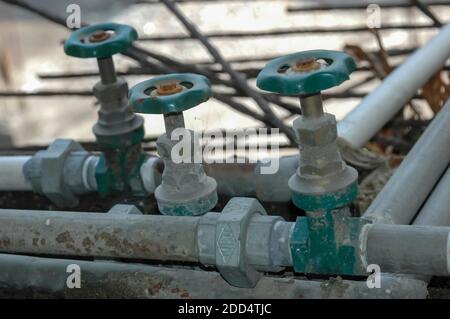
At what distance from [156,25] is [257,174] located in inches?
281

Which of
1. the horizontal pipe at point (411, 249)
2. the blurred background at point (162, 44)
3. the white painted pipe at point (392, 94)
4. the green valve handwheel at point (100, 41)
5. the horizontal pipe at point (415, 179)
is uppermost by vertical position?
the green valve handwheel at point (100, 41)

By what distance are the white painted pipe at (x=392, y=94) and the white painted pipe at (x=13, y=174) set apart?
1.12 m

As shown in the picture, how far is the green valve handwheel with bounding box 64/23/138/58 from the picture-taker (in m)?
2.50

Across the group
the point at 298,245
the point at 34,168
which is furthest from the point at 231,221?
the point at 34,168

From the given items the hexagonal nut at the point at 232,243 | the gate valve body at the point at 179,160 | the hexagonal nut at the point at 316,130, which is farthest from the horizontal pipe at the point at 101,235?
the hexagonal nut at the point at 316,130

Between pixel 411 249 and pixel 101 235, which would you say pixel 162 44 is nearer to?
pixel 101 235

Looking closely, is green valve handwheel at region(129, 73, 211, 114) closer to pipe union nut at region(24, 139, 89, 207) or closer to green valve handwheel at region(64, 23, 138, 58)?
green valve handwheel at region(64, 23, 138, 58)

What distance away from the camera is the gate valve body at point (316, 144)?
176 centimetres

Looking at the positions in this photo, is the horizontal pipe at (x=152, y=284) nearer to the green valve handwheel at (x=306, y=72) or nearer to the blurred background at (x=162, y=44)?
the green valve handwheel at (x=306, y=72)

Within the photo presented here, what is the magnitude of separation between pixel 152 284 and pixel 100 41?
899 mm

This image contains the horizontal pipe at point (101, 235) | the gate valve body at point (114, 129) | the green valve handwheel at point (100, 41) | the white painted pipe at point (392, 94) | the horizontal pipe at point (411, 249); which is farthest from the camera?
the white painted pipe at point (392, 94)

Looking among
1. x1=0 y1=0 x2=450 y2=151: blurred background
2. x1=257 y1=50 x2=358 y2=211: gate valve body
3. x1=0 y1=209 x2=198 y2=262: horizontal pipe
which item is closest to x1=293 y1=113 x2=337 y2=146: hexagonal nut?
x1=257 y1=50 x2=358 y2=211: gate valve body

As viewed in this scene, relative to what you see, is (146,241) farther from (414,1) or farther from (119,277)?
(414,1)

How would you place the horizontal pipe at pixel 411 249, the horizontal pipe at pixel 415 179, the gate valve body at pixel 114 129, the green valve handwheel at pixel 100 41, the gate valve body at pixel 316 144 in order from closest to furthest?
the horizontal pipe at pixel 411 249 < the gate valve body at pixel 316 144 < the horizontal pipe at pixel 415 179 < the green valve handwheel at pixel 100 41 < the gate valve body at pixel 114 129
